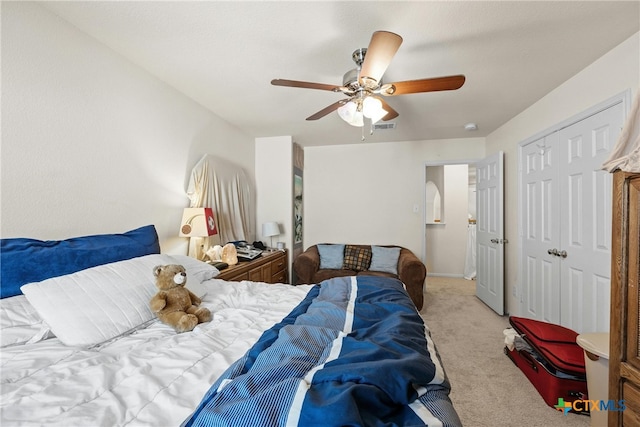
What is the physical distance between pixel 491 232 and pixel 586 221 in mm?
1460

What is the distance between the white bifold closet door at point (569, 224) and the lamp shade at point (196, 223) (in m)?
3.14

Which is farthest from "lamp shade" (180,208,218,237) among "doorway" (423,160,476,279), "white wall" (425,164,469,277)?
"white wall" (425,164,469,277)

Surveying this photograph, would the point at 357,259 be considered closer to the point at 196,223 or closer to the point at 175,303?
the point at 196,223

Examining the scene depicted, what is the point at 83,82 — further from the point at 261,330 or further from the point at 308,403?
the point at 308,403

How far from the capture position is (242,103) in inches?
107

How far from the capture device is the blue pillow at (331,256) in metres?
3.83

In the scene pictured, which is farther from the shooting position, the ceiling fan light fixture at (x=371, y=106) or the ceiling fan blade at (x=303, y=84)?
the ceiling fan light fixture at (x=371, y=106)

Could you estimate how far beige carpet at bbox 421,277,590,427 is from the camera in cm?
164

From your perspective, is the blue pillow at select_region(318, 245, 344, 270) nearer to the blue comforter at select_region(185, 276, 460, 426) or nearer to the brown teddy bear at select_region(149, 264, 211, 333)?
the brown teddy bear at select_region(149, 264, 211, 333)

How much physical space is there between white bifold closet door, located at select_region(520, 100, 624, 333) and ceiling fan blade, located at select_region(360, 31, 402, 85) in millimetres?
1709

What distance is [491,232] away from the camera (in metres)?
3.50

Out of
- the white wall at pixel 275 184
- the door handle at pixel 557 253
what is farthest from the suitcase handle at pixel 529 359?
the white wall at pixel 275 184

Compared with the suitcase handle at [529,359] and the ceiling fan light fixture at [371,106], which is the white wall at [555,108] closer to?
the suitcase handle at [529,359]

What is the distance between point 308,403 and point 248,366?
332mm
